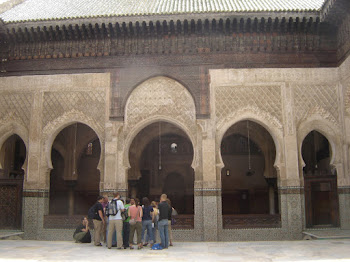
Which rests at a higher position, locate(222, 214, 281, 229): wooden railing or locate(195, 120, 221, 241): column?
locate(195, 120, 221, 241): column

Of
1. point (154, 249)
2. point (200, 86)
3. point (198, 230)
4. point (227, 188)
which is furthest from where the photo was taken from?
point (227, 188)

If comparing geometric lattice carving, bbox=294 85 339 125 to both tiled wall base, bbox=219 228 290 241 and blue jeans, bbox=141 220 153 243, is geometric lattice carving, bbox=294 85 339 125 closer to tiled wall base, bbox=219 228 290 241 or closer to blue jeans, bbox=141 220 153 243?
tiled wall base, bbox=219 228 290 241

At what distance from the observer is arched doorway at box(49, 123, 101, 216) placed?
11.3 meters

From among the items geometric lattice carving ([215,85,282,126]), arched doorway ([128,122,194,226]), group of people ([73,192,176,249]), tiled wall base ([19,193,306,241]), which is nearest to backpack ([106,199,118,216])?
group of people ([73,192,176,249])

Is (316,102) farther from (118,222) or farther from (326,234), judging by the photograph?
(118,222)

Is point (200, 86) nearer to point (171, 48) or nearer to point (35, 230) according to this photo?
point (171, 48)

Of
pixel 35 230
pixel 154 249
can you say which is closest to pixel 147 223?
pixel 154 249

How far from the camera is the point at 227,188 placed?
12.6m

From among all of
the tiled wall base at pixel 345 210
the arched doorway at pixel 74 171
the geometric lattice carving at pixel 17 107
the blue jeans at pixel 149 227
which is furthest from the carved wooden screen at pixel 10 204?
the tiled wall base at pixel 345 210

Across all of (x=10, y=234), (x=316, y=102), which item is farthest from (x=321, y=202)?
(x=10, y=234)

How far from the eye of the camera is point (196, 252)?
659 cm

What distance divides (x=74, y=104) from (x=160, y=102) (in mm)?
2038

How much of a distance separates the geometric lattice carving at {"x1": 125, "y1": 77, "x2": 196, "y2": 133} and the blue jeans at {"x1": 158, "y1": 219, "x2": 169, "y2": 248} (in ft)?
8.99

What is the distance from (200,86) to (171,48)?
116cm
